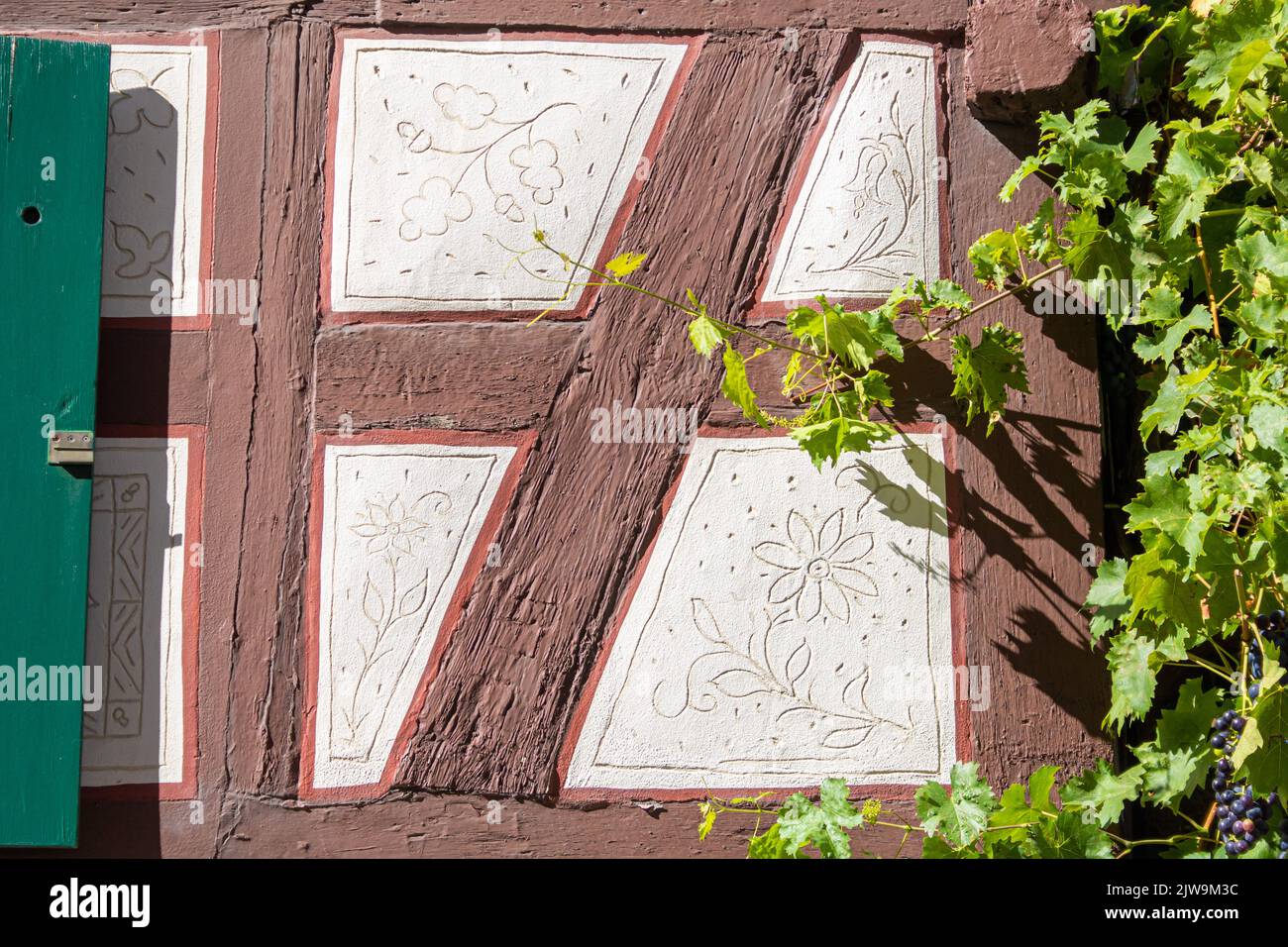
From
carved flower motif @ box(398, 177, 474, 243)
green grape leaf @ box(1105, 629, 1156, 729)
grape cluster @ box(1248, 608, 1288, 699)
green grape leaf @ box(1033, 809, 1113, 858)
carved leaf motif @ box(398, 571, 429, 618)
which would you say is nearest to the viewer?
grape cluster @ box(1248, 608, 1288, 699)

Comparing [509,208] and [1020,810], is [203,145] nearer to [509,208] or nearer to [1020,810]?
[509,208]

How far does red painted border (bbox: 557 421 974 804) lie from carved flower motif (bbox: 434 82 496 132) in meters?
1.01

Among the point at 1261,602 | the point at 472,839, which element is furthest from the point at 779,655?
the point at 1261,602

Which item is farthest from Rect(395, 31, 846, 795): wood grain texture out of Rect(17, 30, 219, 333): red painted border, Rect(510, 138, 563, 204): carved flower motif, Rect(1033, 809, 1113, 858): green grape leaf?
Rect(1033, 809, 1113, 858): green grape leaf

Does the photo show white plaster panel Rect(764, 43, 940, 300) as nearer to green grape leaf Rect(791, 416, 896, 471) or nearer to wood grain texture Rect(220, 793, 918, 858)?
green grape leaf Rect(791, 416, 896, 471)

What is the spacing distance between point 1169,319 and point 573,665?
1628mm

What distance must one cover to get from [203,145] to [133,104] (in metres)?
0.21

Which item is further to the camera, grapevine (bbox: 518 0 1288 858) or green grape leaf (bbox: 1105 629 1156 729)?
green grape leaf (bbox: 1105 629 1156 729)

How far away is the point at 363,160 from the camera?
287cm

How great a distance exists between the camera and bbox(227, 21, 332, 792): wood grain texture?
8.91ft

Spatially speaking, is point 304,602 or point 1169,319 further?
point 304,602

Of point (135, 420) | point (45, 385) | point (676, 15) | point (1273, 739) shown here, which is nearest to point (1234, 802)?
point (1273, 739)

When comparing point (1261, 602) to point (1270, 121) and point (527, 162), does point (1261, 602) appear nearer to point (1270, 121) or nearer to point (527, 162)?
point (1270, 121)

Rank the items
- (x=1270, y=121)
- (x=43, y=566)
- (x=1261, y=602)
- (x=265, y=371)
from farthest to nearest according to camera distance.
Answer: (x=265, y=371) < (x=43, y=566) < (x=1270, y=121) < (x=1261, y=602)
